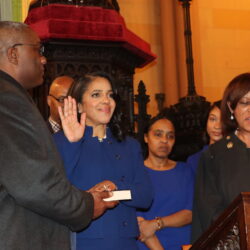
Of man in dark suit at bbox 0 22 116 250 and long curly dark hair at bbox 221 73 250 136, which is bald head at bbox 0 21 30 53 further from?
long curly dark hair at bbox 221 73 250 136

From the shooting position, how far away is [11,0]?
14.8ft

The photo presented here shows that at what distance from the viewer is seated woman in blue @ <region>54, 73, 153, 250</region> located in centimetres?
301

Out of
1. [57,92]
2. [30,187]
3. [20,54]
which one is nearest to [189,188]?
[57,92]

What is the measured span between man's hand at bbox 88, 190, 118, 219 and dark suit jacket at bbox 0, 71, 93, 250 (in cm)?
19

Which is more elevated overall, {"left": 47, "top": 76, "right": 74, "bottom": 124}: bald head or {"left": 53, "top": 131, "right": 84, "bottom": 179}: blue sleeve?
{"left": 47, "top": 76, "right": 74, "bottom": 124}: bald head

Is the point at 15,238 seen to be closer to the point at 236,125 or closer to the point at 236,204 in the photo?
the point at 236,204

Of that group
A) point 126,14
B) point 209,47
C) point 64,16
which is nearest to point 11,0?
point 64,16

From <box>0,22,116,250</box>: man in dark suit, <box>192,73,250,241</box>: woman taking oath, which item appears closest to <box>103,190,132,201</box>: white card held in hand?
<box>0,22,116,250</box>: man in dark suit

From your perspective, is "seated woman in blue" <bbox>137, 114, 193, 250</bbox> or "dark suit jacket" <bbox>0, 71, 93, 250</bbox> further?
"seated woman in blue" <bbox>137, 114, 193, 250</bbox>

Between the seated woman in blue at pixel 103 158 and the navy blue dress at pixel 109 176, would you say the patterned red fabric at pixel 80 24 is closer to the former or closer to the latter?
the seated woman in blue at pixel 103 158

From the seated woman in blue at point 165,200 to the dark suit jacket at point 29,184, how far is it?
5.59ft

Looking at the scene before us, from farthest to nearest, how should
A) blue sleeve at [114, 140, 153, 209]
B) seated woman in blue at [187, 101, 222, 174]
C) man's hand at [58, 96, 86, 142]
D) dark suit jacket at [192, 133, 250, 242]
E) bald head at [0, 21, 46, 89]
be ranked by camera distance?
seated woman in blue at [187, 101, 222, 174] < dark suit jacket at [192, 133, 250, 242] < blue sleeve at [114, 140, 153, 209] < man's hand at [58, 96, 86, 142] < bald head at [0, 21, 46, 89]

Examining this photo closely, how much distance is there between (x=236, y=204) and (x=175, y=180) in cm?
195

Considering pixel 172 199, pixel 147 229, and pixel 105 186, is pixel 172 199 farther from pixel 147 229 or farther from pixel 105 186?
pixel 105 186
